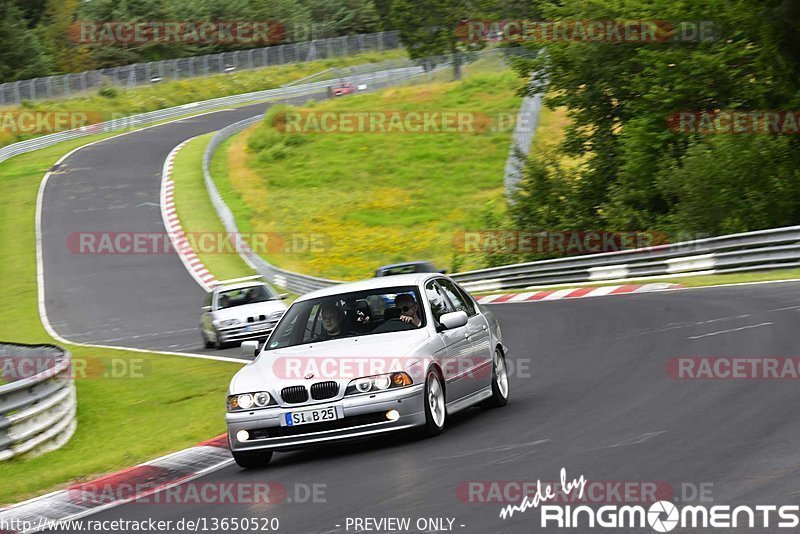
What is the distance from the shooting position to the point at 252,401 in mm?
9969

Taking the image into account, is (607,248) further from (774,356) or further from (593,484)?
(593,484)

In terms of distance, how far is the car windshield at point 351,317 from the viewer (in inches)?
427

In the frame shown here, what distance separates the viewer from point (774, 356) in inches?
490

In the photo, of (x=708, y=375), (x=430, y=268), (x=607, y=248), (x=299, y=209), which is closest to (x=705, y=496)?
(x=708, y=375)

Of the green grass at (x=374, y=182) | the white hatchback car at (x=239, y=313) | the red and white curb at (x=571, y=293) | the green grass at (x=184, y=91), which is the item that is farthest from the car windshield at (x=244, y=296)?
the green grass at (x=184, y=91)

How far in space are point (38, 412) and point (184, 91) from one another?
75144 millimetres

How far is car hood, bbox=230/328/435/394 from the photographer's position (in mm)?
9914

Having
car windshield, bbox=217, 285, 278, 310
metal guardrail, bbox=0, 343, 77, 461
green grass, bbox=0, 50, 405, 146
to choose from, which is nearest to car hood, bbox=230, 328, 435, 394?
metal guardrail, bbox=0, 343, 77, 461

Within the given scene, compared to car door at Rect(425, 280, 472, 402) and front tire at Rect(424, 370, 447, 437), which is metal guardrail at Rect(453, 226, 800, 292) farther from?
front tire at Rect(424, 370, 447, 437)

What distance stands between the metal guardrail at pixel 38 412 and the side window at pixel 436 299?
4.29 metres

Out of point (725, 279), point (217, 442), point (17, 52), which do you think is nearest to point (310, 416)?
point (217, 442)

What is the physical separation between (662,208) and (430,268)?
11.7 metres

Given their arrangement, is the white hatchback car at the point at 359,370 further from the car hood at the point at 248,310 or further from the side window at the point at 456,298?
the car hood at the point at 248,310

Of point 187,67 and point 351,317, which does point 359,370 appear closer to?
point 351,317
